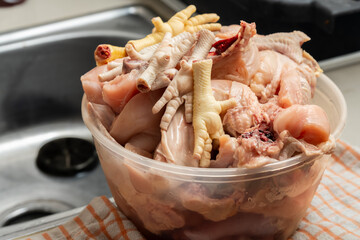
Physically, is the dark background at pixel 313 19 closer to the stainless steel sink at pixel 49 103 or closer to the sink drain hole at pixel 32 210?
the stainless steel sink at pixel 49 103

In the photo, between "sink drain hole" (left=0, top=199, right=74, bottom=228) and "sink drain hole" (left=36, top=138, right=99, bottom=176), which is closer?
"sink drain hole" (left=0, top=199, right=74, bottom=228)

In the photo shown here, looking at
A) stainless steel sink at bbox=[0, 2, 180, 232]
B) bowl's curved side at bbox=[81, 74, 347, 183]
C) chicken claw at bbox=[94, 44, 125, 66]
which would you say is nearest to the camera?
bowl's curved side at bbox=[81, 74, 347, 183]

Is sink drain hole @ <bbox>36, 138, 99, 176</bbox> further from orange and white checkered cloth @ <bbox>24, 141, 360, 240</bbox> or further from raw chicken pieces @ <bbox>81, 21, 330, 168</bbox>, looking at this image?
raw chicken pieces @ <bbox>81, 21, 330, 168</bbox>

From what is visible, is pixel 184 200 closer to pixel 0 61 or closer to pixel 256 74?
pixel 256 74

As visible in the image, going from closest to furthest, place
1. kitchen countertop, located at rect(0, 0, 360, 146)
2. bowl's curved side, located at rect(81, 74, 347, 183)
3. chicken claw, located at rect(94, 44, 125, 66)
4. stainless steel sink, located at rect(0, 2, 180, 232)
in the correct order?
1. bowl's curved side, located at rect(81, 74, 347, 183)
2. chicken claw, located at rect(94, 44, 125, 66)
3. kitchen countertop, located at rect(0, 0, 360, 146)
4. stainless steel sink, located at rect(0, 2, 180, 232)

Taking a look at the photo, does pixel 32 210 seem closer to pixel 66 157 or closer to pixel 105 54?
pixel 66 157

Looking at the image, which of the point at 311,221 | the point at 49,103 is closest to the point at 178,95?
the point at 311,221

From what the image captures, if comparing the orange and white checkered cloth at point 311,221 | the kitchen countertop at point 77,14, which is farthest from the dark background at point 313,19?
the orange and white checkered cloth at point 311,221

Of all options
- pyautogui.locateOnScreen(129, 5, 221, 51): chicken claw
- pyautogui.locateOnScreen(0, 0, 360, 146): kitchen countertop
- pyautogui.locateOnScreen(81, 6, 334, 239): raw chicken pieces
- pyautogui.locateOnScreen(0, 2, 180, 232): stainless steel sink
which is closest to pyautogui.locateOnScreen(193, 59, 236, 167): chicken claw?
pyautogui.locateOnScreen(81, 6, 334, 239): raw chicken pieces
